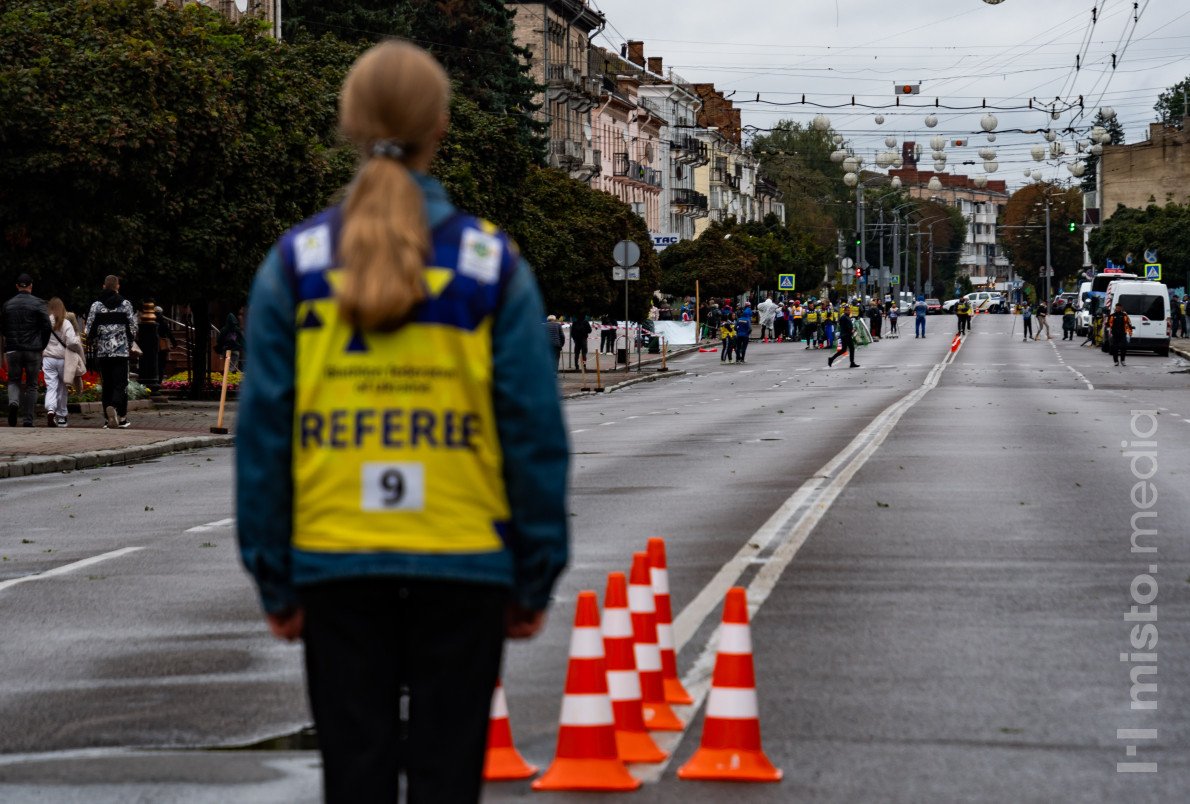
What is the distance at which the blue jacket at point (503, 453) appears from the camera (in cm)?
367

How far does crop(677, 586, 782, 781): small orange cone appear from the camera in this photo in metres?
6.34

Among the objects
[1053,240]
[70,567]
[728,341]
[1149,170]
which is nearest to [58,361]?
[70,567]

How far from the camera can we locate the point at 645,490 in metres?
17.9

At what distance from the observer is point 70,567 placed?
41.1 feet

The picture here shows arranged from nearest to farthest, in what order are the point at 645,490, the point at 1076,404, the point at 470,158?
the point at 645,490 < the point at 1076,404 < the point at 470,158

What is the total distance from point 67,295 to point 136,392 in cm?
262

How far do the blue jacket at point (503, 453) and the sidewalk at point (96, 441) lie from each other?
56.4 feet

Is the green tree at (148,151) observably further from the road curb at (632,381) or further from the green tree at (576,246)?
the green tree at (576,246)

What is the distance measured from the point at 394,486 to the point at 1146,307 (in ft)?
216

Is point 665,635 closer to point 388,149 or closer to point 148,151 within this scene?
point 388,149

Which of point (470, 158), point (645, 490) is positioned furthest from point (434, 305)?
point (470, 158)

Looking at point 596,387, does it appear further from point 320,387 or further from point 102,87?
point 320,387

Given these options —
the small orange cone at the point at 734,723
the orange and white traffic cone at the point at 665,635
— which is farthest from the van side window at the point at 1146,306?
the small orange cone at the point at 734,723

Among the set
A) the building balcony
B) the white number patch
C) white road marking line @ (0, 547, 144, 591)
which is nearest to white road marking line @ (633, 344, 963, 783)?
the white number patch
